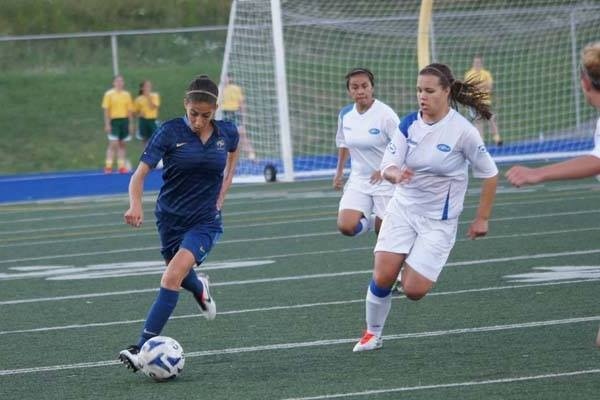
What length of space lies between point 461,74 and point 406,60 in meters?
2.71

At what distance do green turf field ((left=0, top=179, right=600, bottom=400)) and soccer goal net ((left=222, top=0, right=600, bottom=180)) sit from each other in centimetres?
A: 666

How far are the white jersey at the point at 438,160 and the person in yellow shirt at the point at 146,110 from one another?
2085cm

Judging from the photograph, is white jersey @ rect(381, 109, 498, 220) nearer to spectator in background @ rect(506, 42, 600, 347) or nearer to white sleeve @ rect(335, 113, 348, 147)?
spectator in background @ rect(506, 42, 600, 347)

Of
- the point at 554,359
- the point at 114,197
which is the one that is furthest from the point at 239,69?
the point at 554,359

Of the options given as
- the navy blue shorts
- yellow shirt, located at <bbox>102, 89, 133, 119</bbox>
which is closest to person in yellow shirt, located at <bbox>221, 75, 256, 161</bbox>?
yellow shirt, located at <bbox>102, 89, 133, 119</bbox>

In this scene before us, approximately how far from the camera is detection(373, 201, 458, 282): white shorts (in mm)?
8305

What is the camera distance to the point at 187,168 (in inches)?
323

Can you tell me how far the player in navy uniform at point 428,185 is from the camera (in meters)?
8.22

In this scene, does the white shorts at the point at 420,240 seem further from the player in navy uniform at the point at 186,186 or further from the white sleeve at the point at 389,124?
the white sleeve at the point at 389,124

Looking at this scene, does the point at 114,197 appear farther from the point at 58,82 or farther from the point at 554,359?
the point at 554,359

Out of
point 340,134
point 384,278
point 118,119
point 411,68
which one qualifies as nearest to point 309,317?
point 384,278

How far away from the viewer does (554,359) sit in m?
7.68

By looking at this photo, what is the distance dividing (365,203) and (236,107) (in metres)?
11.8

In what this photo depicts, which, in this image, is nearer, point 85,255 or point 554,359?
point 554,359
